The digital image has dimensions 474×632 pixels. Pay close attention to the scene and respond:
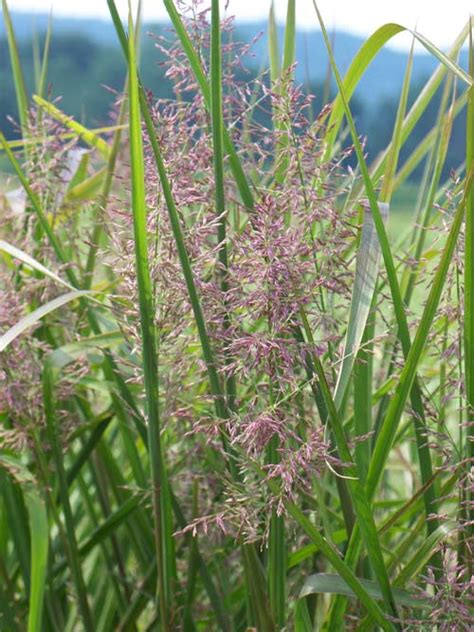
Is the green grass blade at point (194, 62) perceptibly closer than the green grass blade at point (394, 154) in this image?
Yes

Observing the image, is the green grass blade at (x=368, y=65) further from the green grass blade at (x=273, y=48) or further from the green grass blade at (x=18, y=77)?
the green grass blade at (x=18, y=77)

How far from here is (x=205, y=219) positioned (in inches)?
27.2

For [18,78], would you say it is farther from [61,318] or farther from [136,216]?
[136,216]

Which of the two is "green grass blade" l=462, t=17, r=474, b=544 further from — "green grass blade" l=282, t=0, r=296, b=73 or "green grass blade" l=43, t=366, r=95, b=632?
"green grass blade" l=43, t=366, r=95, b=632

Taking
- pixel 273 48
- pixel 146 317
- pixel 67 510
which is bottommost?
pixel 67 510

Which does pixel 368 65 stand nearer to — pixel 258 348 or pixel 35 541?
pixel 258 348

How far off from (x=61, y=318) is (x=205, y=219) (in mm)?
331

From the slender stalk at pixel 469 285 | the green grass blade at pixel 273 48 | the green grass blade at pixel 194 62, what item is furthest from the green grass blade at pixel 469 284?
the green grass blade at pixel 273 48

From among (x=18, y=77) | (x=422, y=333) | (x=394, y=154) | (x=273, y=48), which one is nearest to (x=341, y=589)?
(x=422, y=333)

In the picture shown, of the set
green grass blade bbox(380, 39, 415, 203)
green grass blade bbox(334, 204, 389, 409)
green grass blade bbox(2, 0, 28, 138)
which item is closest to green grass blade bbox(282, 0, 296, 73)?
green grass blade bbox(380, 39, 415, 203)

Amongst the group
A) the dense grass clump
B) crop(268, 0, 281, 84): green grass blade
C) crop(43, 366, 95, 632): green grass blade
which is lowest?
crop(43, 366, 95, 632): green grass blade

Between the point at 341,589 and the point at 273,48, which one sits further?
Result: the point at 273,48

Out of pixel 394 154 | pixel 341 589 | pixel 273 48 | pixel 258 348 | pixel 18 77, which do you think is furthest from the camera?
pixel 18 77

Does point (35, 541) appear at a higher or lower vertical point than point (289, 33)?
lower
